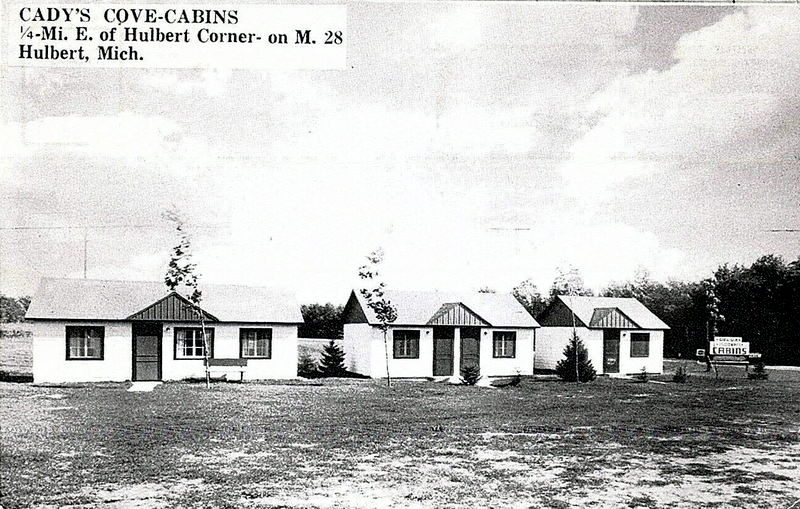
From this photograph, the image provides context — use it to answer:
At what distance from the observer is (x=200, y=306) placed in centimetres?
1438

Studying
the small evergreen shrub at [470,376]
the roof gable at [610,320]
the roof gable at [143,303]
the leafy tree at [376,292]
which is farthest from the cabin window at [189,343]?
the roof gable at [610,320]

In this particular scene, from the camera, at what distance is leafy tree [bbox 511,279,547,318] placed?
10802 mm

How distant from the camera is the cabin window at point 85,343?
14.2 m

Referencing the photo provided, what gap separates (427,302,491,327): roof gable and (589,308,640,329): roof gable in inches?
94.4

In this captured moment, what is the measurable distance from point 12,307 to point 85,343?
4.61 meters

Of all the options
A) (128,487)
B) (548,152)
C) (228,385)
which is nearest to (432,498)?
(128,487)

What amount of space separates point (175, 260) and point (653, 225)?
6.43m

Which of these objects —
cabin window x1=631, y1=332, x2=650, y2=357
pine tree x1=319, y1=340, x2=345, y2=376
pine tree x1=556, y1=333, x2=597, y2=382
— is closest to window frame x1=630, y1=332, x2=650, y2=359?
cabin window x1=631, y1=332, x2=650, y2=357

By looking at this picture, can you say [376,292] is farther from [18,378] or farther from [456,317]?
[18,378]

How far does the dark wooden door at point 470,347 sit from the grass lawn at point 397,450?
14.8ft

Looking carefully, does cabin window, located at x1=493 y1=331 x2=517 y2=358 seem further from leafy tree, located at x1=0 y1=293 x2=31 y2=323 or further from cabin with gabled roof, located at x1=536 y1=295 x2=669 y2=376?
leafy tree, located at x1=0 y1=293 x2=31 y2=323

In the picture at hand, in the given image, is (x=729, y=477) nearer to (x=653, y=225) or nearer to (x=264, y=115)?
(x=653, y=225)

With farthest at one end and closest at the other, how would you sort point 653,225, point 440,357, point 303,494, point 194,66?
point 440,357 → point 653,225 → point 194,66 → point 303,494

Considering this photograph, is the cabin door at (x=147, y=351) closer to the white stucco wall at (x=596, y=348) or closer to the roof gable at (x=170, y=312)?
the roof gable at (x=170, y=312)
